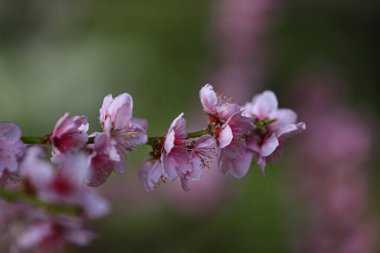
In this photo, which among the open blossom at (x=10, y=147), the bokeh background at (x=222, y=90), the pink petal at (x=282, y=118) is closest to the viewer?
the open blossom at (x=10, y=147)

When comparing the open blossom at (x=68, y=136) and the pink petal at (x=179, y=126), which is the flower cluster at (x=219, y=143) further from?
the open blossom at (x=68, y=136)

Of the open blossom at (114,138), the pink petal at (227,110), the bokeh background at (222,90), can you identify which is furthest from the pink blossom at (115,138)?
the bokeh background at (222,90)

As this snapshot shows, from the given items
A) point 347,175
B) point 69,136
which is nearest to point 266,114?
point 69,136

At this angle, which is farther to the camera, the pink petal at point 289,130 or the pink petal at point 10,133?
the pink petal at point 289,130

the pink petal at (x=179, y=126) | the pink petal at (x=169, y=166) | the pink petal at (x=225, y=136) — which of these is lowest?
the pink petal at (x=169, y=166)

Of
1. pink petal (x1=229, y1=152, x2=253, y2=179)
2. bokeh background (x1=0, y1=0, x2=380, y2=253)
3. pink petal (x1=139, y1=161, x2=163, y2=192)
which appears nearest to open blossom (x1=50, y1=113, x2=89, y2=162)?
pink petal (x1=139, y1=161, x2=163, y2=192)

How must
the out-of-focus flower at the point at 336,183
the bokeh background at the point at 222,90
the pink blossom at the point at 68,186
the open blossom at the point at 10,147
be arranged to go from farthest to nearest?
the bokeh background at the point at 222,90 → the out-of-focus flower at the point at 336,183 → the open blossom at the point at 10,147 → the pink blossom at the point at 68,186

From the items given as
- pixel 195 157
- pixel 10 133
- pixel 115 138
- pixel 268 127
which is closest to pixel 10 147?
pixel 10 133
